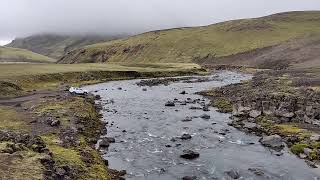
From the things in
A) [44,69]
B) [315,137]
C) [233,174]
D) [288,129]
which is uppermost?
[44,69]

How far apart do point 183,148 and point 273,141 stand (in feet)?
32.8

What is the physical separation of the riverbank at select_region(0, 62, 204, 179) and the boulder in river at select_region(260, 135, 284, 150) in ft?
59.8

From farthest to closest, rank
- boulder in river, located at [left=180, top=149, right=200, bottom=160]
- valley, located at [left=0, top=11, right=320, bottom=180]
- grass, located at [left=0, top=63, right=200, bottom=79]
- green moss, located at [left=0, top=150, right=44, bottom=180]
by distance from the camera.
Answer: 1. grass, located at [left=0, top=63, right=200, bottom=79]
2. boulder in river, located at [left=180, top=149, right=200, bottom=160]
3. valley, located at [left=0, top=11, right=320, bottom=180]
4. green moss, located at [left=0, top=150, right=44, bottom=180]

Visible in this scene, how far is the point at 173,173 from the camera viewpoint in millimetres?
37969

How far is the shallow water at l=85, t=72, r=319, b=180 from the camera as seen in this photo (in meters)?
38.5

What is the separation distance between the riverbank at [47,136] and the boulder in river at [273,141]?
18240 millimetres

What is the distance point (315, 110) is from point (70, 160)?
36.7 metres

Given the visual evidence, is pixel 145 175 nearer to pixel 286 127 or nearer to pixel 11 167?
pixel 11 167

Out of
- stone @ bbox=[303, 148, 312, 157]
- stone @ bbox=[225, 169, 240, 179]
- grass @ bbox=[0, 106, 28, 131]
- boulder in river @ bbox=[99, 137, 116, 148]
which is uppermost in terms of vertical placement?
grass @ bbox=[0, 106, 28, 131]

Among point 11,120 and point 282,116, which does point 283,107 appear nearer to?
point 282,116

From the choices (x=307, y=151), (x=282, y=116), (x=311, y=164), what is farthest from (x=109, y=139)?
(x=282, y=116)

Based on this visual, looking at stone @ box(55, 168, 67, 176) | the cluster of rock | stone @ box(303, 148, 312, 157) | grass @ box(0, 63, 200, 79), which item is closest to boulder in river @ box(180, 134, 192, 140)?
stone @ box(303, 148, 312, 157)

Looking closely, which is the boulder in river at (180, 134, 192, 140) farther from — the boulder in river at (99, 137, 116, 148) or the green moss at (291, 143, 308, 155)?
the green moss at (291, 143, 308, 155)

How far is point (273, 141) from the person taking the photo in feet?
157
